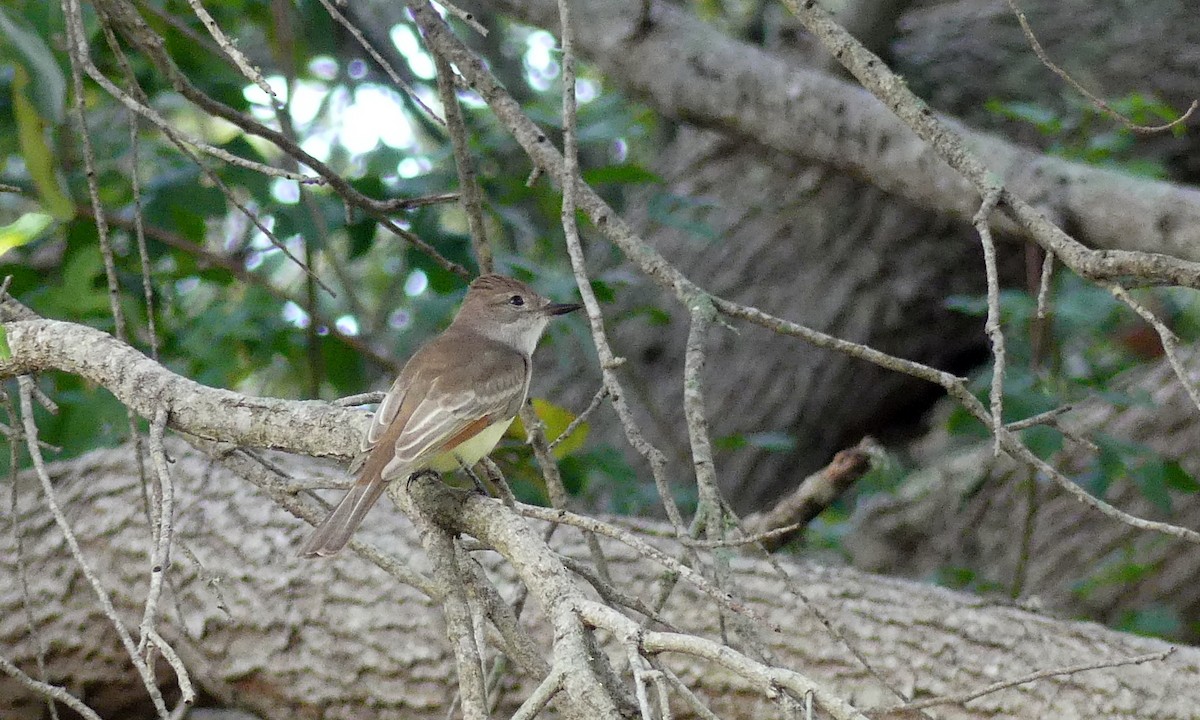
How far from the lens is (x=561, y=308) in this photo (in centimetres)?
429

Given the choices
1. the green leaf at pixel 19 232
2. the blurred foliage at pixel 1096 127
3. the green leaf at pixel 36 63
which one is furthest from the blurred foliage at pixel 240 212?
the blurred foliage at pixel 1096 127

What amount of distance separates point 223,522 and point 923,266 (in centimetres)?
392

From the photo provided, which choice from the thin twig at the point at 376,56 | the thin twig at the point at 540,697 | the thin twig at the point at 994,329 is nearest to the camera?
the thin twig at the point at 540,697

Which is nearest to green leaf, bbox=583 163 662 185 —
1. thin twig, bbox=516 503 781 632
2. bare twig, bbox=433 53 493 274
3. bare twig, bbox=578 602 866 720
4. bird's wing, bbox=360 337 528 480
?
bird's wing, bbox=360 337 528 480

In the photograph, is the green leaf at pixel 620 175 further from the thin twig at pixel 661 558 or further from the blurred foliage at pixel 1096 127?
the thin twig at pixel 661 558

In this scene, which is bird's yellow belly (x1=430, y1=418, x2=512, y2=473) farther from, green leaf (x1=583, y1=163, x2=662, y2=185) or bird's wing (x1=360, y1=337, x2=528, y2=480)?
green leaf (x1=583, y1=163, x2=662, y2=185)

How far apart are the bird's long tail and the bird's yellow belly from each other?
1.13ft

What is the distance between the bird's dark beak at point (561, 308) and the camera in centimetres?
423

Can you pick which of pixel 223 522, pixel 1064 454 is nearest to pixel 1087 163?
pixel 1064 454

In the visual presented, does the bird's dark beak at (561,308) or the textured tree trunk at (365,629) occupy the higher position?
the bird's dark beak at (561,308)

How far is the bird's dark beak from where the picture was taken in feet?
13.9

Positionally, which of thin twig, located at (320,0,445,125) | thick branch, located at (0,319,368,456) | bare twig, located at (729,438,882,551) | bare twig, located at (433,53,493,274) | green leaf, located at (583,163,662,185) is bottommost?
thick branch, located at (0,319,368,456)

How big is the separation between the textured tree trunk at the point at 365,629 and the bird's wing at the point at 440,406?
78cm

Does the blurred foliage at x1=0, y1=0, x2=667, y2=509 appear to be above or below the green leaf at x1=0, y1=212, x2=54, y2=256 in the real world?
above
